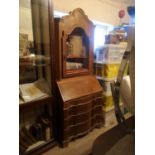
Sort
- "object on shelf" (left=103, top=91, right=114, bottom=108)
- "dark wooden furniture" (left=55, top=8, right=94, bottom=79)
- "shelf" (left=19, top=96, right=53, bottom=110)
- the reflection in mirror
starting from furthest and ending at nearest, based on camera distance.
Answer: "object on shelf" (left=103, top=91, right=114, bottom=108)
the reflection in mirror
"dark wooden furniture" (left=55, top=8, right=94, bottom=79)
"shelf" (left=19, top=96, right=53, bottom=110)

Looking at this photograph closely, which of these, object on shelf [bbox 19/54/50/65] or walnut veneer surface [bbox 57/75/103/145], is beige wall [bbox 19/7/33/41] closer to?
object on shelf [bbox 19/54/50/65]

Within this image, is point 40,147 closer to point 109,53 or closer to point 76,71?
point 76,71

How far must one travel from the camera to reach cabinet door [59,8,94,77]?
2258 millimetres

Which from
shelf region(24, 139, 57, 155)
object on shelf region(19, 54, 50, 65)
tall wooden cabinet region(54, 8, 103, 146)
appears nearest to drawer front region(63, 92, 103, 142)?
tall wooden cabinet region(54, 8, 103, 146)

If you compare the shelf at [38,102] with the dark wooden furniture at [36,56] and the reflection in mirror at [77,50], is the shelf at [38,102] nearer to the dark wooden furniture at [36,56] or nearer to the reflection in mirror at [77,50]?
the dark wooden furniture at [36,56]

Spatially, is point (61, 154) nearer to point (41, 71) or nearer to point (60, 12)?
point (41, 71)

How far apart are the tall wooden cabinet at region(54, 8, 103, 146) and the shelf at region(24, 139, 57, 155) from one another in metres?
0.11

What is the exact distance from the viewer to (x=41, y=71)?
2.28m

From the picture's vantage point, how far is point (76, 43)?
2.62 meters

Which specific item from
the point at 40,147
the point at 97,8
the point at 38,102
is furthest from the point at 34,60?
the point at 97,8

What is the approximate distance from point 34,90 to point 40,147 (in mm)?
656

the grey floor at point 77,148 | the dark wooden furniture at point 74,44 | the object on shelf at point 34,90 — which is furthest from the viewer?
the dark wooden furniture at point 74,44

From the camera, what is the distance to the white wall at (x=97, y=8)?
2.58 meters

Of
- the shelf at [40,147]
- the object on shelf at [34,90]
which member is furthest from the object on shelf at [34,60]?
the shelf at [40,147]
